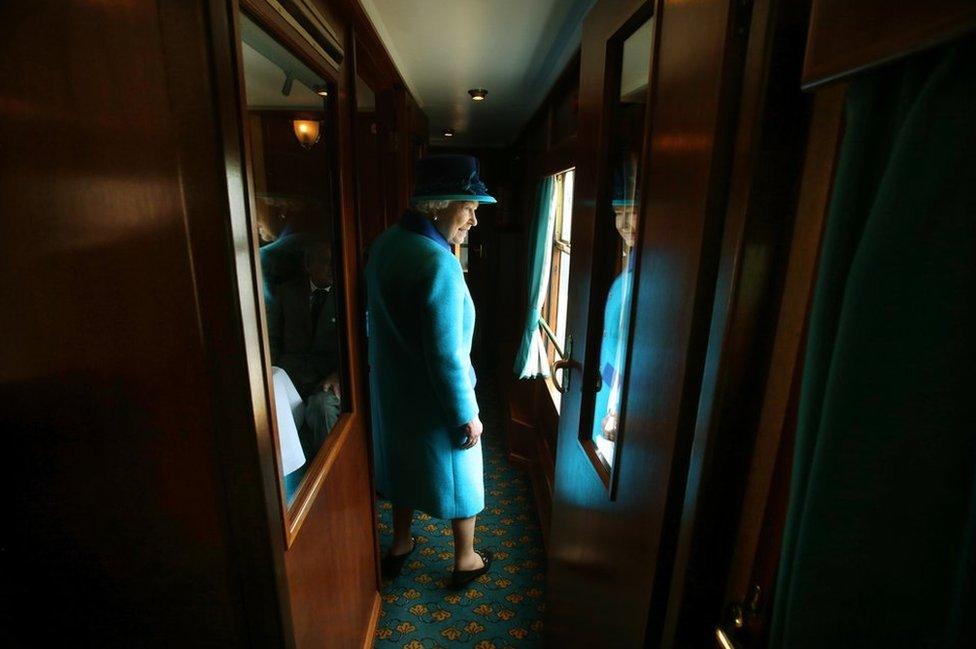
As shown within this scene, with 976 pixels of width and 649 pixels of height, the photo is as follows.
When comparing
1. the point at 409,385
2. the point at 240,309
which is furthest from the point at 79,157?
the point at 409,385

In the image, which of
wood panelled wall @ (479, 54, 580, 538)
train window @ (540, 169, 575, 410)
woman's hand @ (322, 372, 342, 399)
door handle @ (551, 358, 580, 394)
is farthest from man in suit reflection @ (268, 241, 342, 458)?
train window @ (540, 169, 575, 410)

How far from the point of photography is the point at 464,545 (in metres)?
1.83

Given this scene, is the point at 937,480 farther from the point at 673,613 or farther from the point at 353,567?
the point at 353,567

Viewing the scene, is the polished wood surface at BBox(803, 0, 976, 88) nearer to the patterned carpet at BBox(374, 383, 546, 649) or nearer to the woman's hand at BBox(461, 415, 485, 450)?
the woman's hand at BBox(461, 415, 485, 450)

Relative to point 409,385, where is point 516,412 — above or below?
below

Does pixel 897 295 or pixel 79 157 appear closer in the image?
pixel 897 295

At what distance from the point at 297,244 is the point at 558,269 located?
1.75m

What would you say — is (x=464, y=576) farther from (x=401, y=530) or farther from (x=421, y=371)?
(x=421, y=371)

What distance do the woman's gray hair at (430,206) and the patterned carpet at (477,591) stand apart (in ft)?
4.78

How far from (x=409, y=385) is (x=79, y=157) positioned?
3.53ft

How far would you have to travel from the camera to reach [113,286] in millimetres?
628

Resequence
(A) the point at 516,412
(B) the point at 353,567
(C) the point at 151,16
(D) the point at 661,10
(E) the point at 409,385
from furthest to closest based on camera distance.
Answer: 1. (A) the point at 516,412
2. (E) the point at 409,385
3. (B) the point at 353,567
4. (D) the point at 661,10
5. (C) the point at 151,16

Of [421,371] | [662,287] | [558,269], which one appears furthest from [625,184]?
[558,269]

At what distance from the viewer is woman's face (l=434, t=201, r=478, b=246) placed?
5.26 ft
